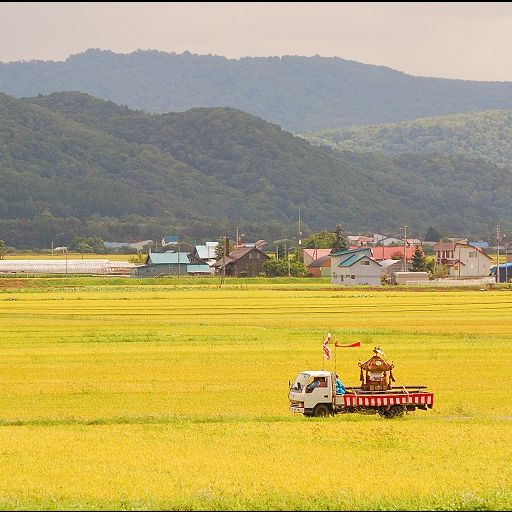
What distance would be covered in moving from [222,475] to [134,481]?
5.03ft

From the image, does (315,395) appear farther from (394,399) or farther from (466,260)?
(466,260)

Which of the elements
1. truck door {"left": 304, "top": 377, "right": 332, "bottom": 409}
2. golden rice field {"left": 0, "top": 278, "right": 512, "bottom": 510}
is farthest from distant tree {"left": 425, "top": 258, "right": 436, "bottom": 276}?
truck door {"left": 304, "top": 377, "right": 332, "bottom": 409}

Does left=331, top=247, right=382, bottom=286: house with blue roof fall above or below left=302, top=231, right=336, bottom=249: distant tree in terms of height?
below

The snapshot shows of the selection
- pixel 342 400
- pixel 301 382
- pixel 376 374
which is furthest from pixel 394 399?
pixel 301 382

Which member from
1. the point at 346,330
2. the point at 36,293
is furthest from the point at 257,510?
the point at 36,293

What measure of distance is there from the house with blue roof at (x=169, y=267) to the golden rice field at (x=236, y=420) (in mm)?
Result: 76752

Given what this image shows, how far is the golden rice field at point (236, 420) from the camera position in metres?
19.2

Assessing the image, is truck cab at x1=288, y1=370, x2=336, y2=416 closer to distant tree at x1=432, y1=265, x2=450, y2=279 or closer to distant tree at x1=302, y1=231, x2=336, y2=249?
distant tree at x1=432, y1=265, x2=450, y2=279

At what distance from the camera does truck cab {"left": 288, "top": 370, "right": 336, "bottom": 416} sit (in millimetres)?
27766

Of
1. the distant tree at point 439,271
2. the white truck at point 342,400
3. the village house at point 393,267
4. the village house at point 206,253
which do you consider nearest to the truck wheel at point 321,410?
the white truck at point 342,400

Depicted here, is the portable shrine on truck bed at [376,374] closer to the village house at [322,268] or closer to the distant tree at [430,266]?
the distant tree at [430,266]

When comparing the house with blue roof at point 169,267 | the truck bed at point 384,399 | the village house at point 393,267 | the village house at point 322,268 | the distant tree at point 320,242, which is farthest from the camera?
the distant tree at point 320,242

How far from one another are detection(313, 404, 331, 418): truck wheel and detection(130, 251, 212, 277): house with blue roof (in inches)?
4193

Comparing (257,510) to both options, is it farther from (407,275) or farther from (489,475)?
(407,275)
